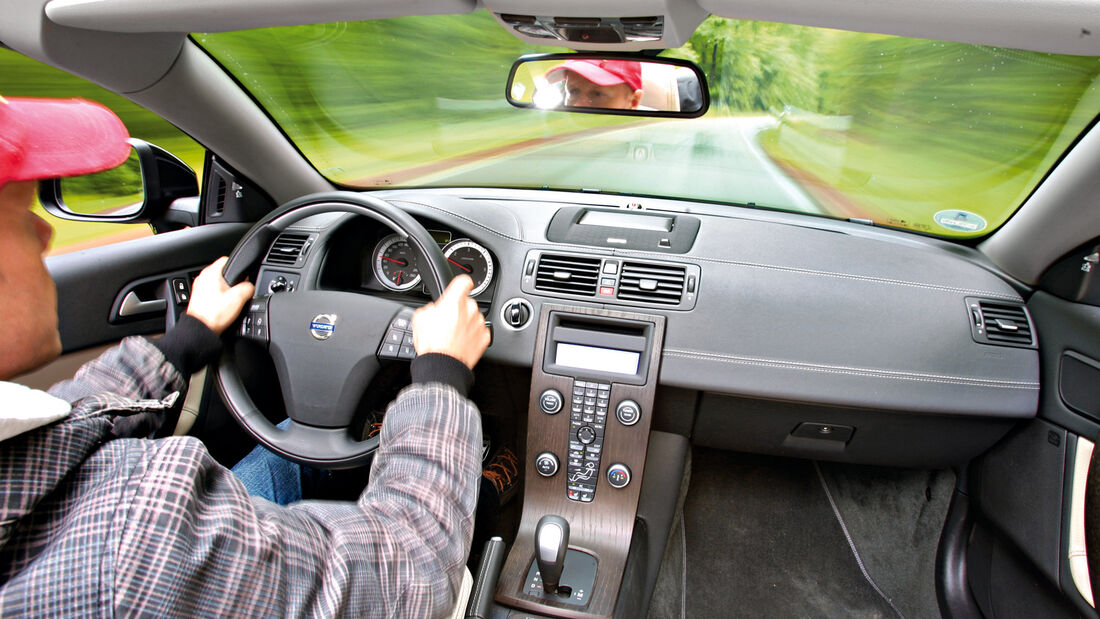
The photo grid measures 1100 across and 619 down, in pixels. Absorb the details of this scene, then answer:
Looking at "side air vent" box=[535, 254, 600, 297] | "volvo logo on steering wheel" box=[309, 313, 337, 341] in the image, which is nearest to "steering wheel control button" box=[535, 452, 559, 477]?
"side air vent" box=[535, 254, 600, 297]

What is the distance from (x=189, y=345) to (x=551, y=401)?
39.7 inches

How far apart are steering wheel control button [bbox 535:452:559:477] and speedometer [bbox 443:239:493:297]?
583mm

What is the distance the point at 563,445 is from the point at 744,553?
104 centimetres

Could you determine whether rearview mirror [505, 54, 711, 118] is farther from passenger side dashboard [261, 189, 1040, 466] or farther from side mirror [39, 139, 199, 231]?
side mirror [39, 139, 199, 231]

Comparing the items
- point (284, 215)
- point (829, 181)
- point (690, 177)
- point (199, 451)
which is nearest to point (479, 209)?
point (284, 215)

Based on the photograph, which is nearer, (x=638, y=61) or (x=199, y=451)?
(x=199, y=451)

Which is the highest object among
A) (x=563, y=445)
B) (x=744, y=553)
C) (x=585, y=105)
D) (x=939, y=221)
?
(x=585, y=105)

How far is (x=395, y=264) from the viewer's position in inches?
82.0

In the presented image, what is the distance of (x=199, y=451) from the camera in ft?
2.64

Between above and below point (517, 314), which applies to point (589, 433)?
below

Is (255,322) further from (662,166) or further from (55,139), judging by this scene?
Result: (662,166)

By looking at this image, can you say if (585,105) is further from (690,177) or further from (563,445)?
(563,445)

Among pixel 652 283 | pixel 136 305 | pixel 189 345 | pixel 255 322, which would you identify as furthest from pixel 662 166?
pixel 136 305

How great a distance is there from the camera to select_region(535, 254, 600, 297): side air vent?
1.90 metres
